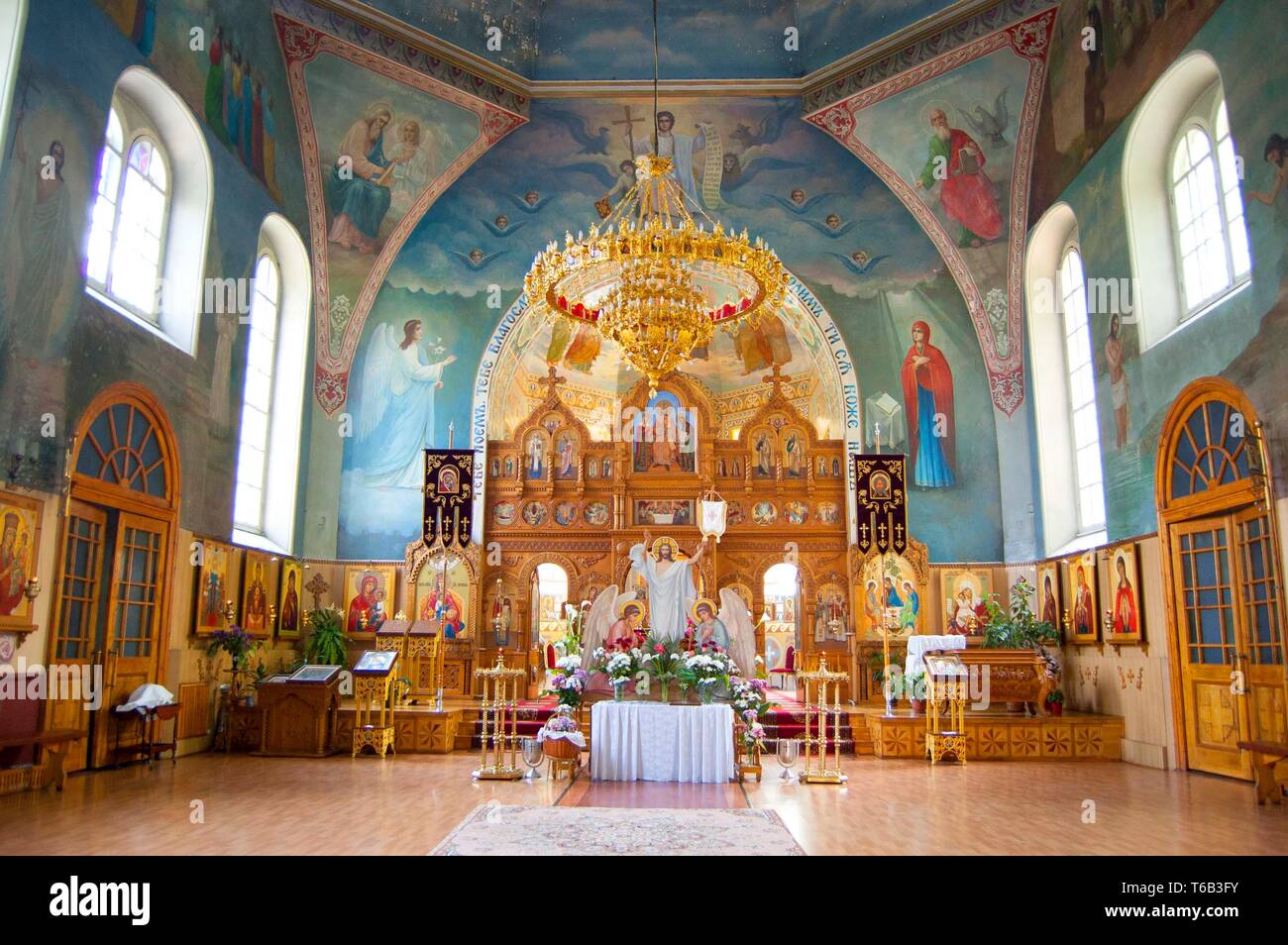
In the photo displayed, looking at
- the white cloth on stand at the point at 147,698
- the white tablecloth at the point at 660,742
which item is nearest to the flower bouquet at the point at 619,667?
the white tablecloth at the point at 660,742

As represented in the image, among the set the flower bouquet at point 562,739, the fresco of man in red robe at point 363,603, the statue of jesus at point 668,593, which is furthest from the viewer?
the fresco of man in red robe at point 363,603

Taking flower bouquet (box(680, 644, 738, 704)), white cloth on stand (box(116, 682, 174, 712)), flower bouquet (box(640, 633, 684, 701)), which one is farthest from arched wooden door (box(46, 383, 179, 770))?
flower bouquet (box(680, 644, 738, 704))

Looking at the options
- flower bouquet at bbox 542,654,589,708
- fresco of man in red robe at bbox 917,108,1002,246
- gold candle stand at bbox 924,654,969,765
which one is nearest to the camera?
flower bouquet at bbox 542,654,589,708

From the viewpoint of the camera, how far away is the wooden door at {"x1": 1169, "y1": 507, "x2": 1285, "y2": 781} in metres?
11.0

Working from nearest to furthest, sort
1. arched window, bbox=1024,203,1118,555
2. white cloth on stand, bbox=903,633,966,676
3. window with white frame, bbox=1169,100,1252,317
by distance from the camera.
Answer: window with white frame, bbox=1169,100,1252,317 < white cloth on stand, bbox=903,633,966,676 < arched window, bbox=1024,203,1118,555

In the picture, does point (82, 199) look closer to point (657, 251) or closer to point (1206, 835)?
point (657, 251)

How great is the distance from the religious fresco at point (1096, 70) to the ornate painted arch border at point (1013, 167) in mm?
240

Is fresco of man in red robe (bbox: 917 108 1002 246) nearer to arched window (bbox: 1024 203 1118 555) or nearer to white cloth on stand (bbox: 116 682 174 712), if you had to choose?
arched window (bbox: 1024 203 1118 555)

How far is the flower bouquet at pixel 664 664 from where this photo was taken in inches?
486

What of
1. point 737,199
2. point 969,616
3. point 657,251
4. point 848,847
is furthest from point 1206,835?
point 737,199

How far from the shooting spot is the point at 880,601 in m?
18.5

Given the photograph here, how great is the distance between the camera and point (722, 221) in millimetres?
20547

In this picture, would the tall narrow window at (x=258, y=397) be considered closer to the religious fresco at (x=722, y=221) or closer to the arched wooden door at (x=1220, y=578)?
the religious fresco at (x=722, y=221)

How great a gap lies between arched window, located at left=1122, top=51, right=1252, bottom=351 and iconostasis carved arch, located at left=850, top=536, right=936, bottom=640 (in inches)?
242
